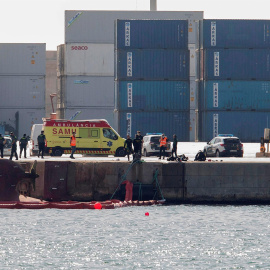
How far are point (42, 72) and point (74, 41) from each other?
4.93 m

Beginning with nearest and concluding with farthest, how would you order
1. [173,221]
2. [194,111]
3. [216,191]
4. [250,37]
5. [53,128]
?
[173,221] < [216,191] < [53,128] < [250,37] < [194,111]

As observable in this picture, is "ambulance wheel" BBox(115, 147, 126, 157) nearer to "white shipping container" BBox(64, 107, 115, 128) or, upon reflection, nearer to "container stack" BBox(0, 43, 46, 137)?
"white shipping container" BBox(64, 107, 115, 128)

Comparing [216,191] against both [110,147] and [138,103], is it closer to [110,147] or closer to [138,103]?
[110,147]

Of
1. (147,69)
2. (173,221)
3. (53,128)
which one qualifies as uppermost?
(147,69)

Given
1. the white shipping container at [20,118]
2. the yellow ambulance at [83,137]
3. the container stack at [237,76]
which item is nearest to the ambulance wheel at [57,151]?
the yellow ambulance at [83,137]

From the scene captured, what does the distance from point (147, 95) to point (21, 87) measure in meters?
18.8

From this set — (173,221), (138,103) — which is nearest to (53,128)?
(173,221)

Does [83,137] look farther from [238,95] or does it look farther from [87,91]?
[87,91]

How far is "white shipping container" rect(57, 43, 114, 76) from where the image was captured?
91.8 m

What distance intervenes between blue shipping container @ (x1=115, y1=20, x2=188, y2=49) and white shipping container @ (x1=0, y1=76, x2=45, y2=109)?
15.6 meters

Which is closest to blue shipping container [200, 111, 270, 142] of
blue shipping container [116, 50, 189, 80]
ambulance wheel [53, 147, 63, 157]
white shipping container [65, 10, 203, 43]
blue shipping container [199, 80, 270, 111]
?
blue shipping container [199, 80, 270, 111]

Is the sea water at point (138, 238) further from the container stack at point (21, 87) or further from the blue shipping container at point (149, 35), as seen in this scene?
the container stack at point (21, 87)

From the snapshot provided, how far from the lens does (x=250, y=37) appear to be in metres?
78.6

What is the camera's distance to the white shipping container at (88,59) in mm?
91750
